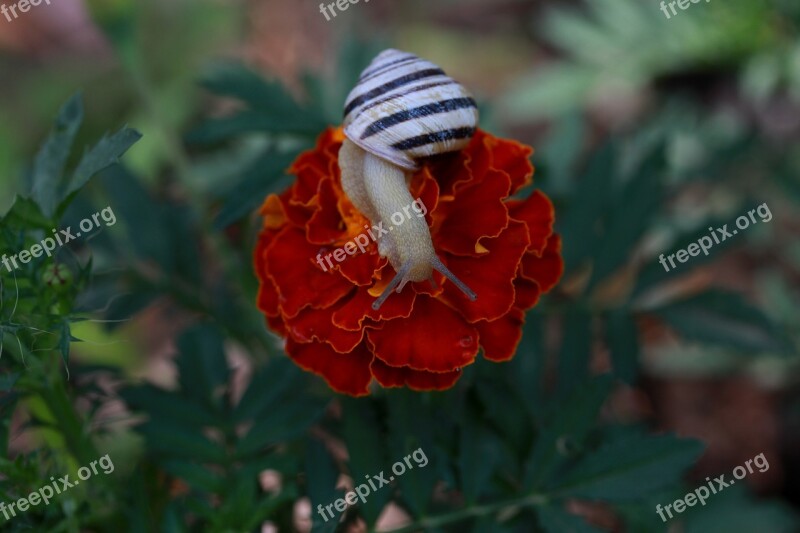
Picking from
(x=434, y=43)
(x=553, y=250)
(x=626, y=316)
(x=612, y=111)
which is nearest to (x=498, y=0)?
(x=434, y=43)

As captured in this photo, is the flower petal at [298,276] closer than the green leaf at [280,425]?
Yes

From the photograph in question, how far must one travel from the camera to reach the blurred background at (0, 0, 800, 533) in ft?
4.61

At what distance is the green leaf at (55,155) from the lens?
51.9 inches

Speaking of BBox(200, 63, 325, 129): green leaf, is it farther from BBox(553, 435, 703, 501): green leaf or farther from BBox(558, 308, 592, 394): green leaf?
BBox(553, 435, 703, 501): green leaf

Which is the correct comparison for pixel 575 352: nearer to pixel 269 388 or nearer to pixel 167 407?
pixel 269 388

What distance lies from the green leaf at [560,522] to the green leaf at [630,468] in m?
0.04

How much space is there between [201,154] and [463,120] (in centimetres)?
267

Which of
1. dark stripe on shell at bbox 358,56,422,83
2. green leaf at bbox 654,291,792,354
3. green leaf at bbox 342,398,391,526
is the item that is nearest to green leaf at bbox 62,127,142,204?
dark stripe on shell at bbox 358,56,422,83

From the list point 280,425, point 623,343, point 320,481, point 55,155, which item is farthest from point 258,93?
point 623,343

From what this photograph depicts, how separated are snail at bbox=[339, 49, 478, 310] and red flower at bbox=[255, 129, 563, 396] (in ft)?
0.10

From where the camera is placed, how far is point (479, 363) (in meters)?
1.49

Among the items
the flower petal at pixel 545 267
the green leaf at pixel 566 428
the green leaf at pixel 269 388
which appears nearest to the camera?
the flower petal at pixel 545 267

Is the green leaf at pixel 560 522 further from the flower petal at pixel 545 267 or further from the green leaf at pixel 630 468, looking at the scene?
the flower petal at pixel 545 267

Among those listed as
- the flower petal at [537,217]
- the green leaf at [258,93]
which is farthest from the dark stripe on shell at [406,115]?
the green leaf at [258,93]
